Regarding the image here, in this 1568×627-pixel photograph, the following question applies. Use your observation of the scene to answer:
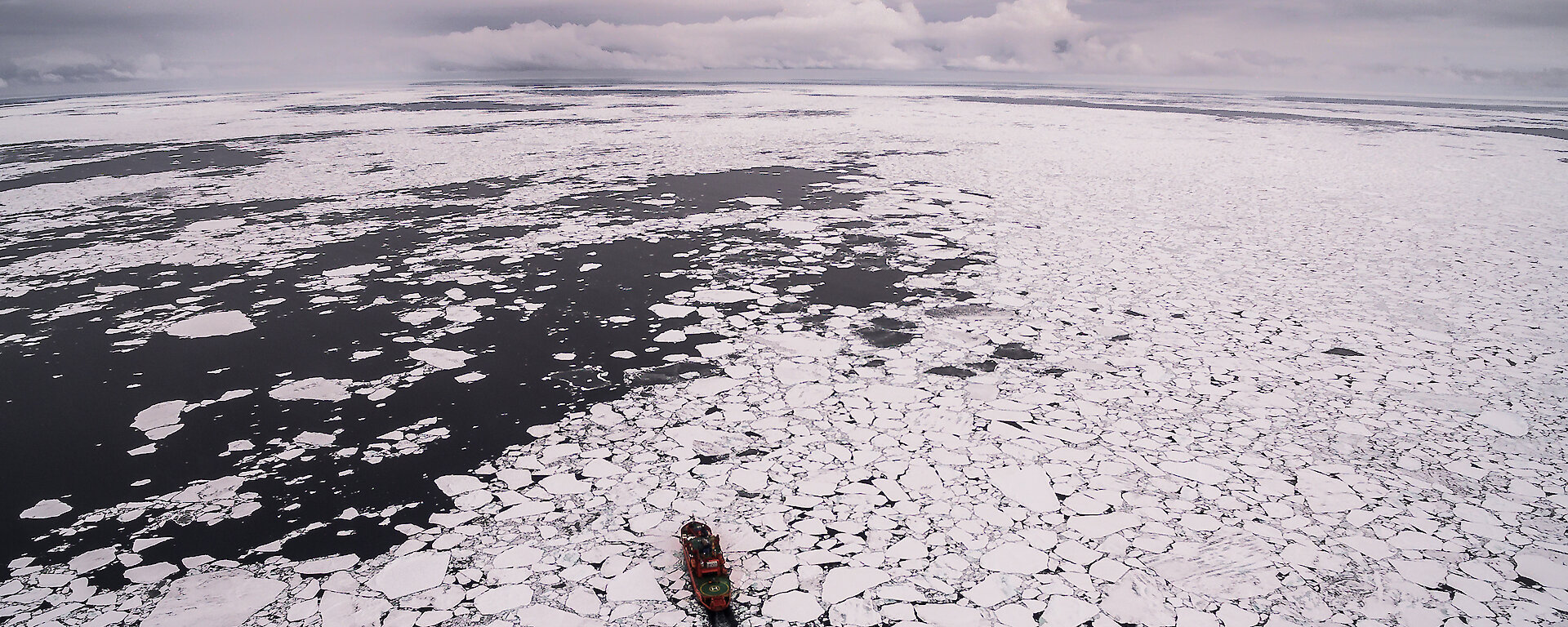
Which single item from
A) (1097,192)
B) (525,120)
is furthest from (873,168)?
(525,120)

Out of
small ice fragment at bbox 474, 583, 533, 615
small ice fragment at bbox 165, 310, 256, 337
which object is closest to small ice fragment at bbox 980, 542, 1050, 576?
small ice fragment at bbox 474, 583, 533, 615

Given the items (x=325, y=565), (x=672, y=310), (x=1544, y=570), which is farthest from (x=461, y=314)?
(x=1544, y=570)

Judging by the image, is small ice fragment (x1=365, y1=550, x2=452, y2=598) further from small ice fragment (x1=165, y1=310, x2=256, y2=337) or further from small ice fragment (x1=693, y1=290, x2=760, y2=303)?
small ice fragment (x1=165, y1=310, x2=256, y2=337)

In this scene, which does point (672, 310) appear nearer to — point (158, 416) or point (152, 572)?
point (158, 416)

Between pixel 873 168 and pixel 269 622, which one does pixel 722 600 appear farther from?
pixel 873 168

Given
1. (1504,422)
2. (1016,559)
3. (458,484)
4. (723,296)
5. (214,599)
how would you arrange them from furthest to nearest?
(723,296) < (1504,422) < (458,484) < (1016,559) < (214,599)
